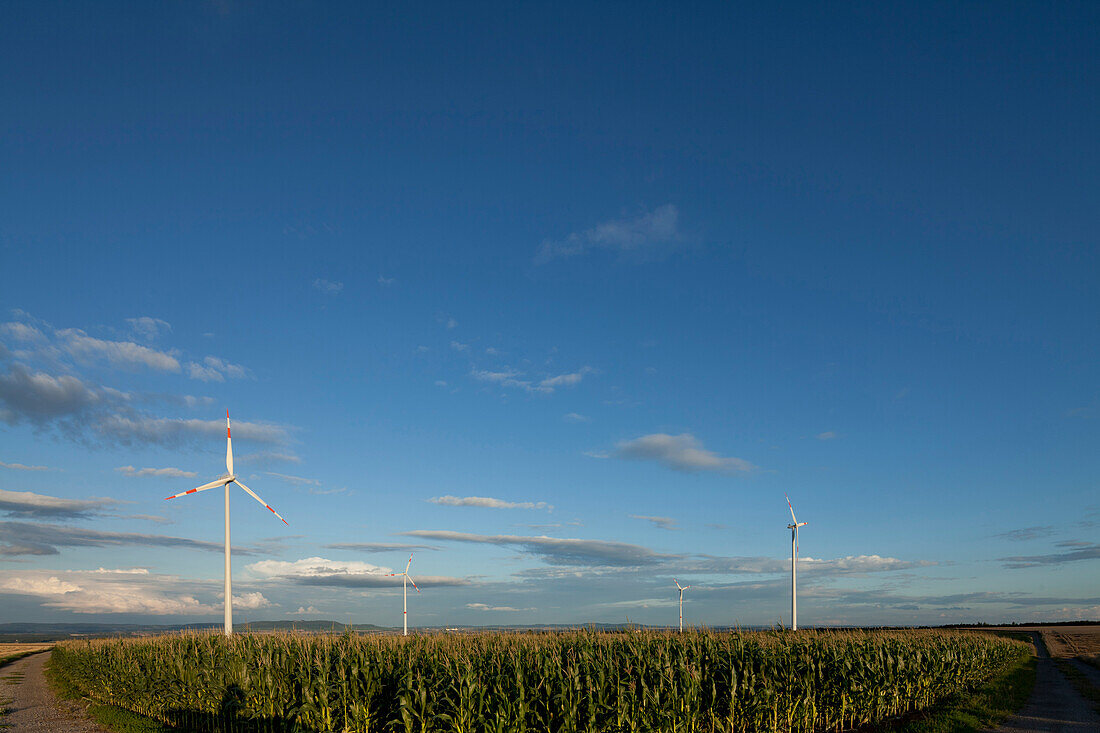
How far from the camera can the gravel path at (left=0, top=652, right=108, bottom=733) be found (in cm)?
2977

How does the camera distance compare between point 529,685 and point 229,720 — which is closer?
point 529,685

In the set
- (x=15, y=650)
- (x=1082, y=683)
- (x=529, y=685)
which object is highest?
(x=529, y=685)

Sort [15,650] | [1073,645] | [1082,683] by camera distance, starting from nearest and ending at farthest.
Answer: [1082,683], [1073,645], [15,650]

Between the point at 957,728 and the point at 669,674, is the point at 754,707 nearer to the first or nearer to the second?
the point at 669,674

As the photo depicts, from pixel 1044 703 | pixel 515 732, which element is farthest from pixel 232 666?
pixel 1044 703

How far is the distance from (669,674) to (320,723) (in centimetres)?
1109

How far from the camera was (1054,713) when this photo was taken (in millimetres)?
30766

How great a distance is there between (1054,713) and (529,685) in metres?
25.6

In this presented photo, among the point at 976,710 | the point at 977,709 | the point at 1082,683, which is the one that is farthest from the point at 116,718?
the point at 1082,683

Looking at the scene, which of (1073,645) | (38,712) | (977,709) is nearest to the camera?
(977,709)

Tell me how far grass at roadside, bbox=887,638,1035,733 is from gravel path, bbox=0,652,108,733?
33.1m

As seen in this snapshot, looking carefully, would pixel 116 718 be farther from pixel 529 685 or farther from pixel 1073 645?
pixel 1073 645

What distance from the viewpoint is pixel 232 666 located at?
83.3 ft

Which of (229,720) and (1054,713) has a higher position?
(229,720)
